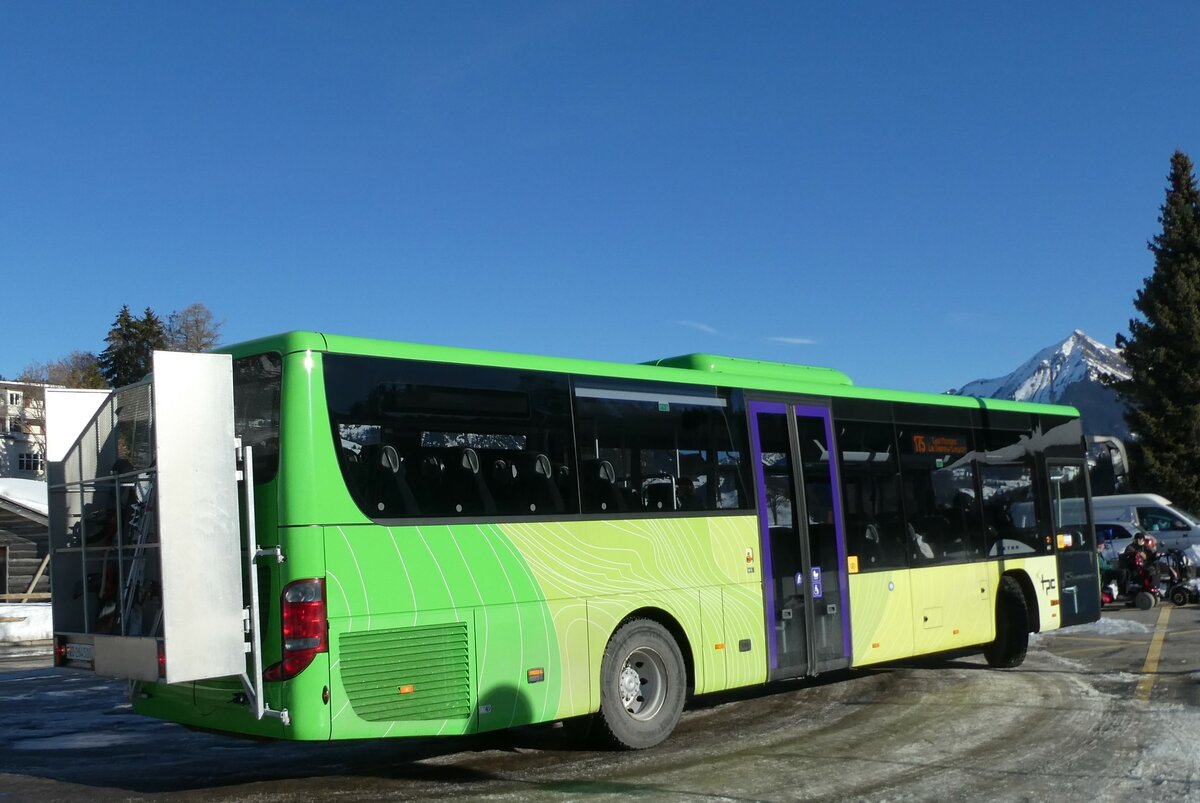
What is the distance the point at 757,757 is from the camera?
28.1ft

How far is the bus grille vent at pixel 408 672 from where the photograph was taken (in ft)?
23.7

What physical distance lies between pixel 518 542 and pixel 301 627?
6.17 ft

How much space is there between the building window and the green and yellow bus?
9273cm

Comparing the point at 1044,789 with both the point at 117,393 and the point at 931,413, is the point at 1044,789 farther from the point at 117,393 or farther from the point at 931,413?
the point at 117,393

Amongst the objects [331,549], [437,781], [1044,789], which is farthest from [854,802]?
[331,549]

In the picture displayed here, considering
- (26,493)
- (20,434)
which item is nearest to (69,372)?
(20,434)

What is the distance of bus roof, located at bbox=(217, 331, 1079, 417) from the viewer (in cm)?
754

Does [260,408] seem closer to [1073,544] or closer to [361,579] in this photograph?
[361,579]

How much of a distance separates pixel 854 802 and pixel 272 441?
4478 millimetres

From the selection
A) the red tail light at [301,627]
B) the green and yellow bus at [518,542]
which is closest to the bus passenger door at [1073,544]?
the green and yellow bus at [518,542]

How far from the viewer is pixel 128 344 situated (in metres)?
74.2

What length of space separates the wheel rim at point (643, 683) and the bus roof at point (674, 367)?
7.90 ft

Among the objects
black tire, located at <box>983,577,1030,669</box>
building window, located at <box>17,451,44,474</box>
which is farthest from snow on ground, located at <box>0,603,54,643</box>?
building window, located at <box>17,451,44,474</box>

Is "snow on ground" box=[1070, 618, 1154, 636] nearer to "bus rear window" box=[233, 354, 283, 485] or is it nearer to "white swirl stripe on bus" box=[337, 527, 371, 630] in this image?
"white swirl stripe on bus" box=[337, 527, 371, 630]
